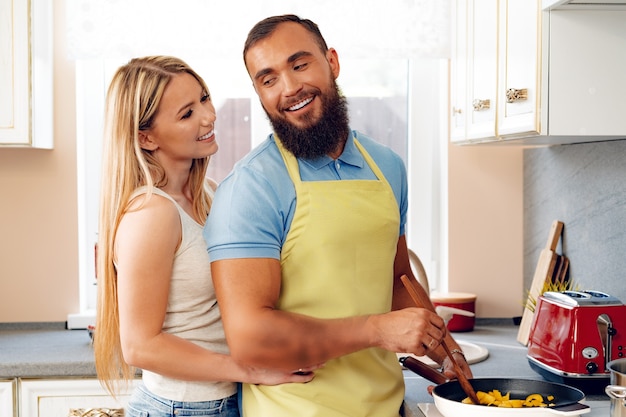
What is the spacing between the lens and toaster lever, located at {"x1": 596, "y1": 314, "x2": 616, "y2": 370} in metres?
1.97

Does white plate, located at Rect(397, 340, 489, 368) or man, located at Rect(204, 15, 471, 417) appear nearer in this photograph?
man, located at Rect(204, 15, 471, 417)

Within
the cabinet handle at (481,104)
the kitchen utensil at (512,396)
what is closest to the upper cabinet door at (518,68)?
the cabinet handle at (481,104)

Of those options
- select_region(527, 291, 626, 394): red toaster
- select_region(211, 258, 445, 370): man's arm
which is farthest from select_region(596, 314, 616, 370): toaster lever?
select_region(211, 258, 445, 370): man's arm

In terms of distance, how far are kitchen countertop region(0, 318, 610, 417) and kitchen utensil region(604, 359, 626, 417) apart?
24cm

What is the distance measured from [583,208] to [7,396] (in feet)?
5.85

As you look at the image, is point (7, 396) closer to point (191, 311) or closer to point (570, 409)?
point (191, 311)

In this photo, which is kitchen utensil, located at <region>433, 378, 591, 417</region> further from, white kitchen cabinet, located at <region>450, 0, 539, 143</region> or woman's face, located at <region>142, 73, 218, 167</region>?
woman's face, located at <region>142, 73, 218, 167</region>

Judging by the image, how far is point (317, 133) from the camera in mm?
1731

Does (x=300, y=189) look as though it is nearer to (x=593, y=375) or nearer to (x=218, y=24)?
(x=593, y=375)

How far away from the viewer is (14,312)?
302cm

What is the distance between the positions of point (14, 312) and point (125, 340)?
1.45 meters

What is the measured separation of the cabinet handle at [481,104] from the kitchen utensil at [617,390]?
2.99ft

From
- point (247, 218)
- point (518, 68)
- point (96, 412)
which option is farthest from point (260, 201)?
point (96, 412)

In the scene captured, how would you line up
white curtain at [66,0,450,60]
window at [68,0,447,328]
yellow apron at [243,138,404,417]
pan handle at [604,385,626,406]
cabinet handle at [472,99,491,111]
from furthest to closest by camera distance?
window at [68,0,447,328], white curtain at [66,0,450,60], cabinet handle at [472,99,491,111], yellow apron at [243,138,404,417], pan handle at [604,385,626,406]
